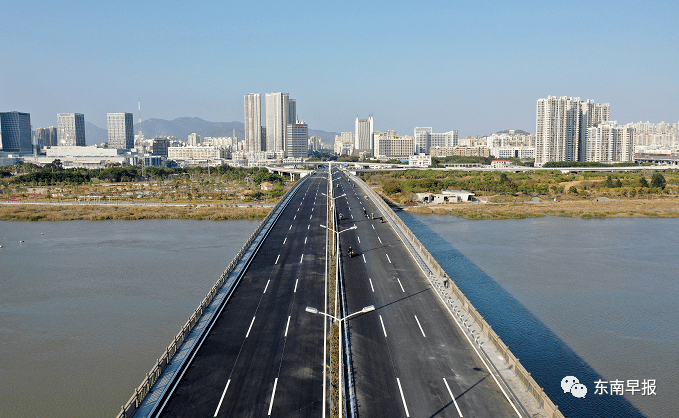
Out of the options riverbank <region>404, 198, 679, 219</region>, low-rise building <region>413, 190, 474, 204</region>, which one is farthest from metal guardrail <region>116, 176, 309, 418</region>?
low-rise building <region>413, 190, 474, 204</region>

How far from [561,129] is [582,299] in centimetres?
15024

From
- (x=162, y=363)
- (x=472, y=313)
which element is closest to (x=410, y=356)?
(x=472, y=313)

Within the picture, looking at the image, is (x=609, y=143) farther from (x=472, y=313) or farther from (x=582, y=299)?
(x=472, y=313)

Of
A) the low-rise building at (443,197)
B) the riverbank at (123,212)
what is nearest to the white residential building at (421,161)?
the low-rise building at (443,197)

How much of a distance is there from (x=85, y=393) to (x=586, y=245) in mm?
47375

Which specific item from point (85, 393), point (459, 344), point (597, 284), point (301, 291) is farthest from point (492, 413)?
point (597, 284)

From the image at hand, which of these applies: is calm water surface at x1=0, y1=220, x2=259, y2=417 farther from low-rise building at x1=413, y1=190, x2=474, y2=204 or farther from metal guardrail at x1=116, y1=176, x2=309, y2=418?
low-rise building at x1=413, y1=190, x2=474, y2=204

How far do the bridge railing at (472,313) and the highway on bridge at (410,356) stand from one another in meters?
0.64

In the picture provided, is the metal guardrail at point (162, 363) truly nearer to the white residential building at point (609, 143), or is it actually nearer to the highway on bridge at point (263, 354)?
the highway on bridge at point (263, 354)

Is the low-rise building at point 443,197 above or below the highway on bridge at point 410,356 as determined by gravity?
above

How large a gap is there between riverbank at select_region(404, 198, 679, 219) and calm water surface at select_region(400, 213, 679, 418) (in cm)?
1211

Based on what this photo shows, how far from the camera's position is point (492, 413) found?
52.5 ft

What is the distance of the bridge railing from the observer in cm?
1631

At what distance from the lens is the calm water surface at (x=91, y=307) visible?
21672 mm
